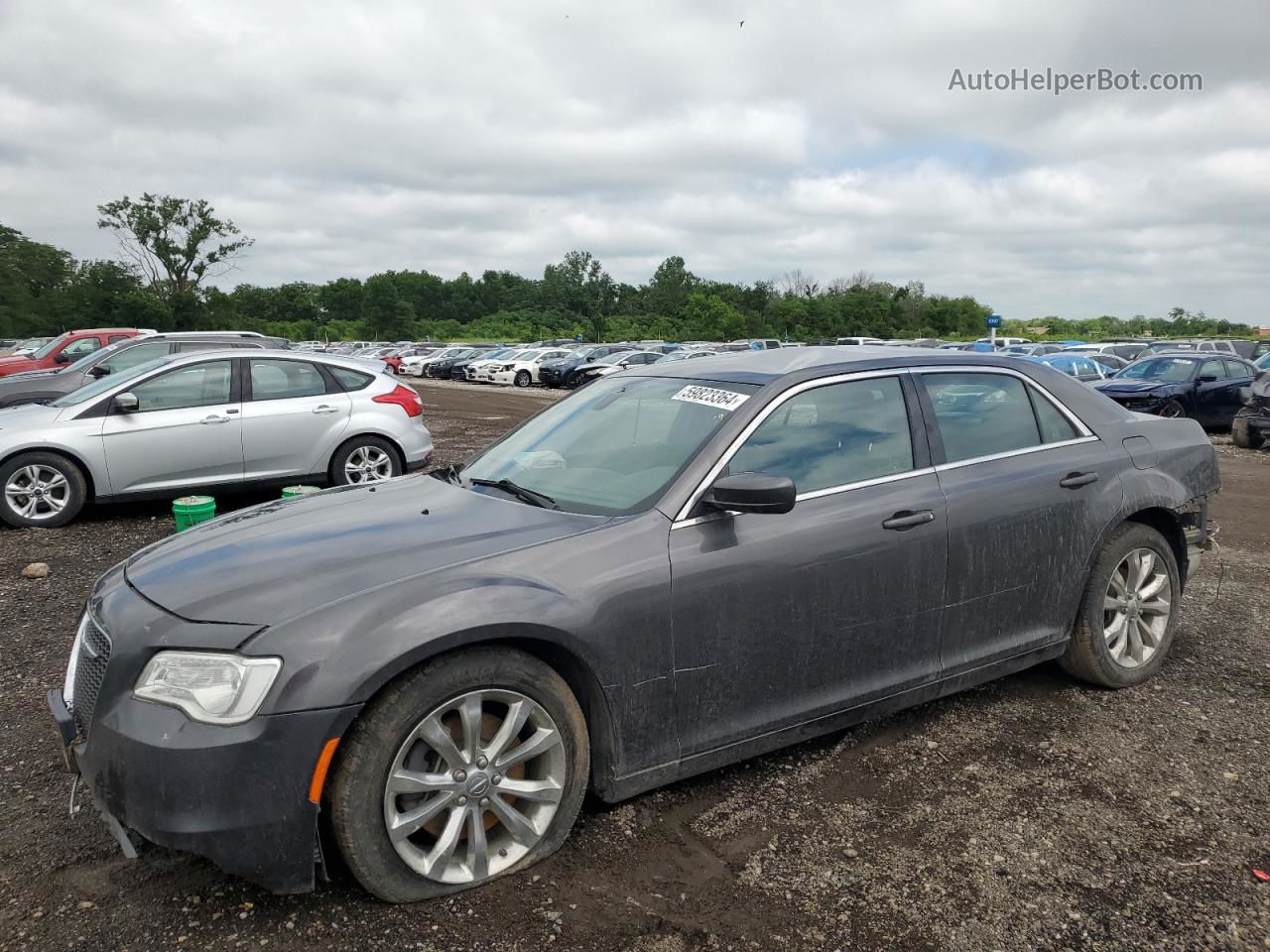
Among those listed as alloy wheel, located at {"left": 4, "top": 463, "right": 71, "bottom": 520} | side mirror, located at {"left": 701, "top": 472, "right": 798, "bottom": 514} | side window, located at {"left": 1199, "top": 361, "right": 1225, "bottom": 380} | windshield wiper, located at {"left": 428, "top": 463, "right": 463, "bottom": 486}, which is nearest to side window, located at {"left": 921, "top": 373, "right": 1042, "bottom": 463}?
side mirror, located at {"left": 701, "top": 472, "right": 798, "bottom": 514}

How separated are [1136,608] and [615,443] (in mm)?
2648

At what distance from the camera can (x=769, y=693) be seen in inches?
128

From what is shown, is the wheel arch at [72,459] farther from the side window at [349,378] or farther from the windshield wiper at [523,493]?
the windshield wiper at [523,493]

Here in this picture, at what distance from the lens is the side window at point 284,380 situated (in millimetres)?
8977

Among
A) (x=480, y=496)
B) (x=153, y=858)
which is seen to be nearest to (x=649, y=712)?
(x=480, y=496)

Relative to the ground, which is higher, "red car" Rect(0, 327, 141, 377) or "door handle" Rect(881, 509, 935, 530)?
"red car" Rect(0, 327, 141, 377)

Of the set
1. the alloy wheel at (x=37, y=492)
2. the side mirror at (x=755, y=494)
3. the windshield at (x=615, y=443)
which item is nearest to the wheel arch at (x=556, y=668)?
the windshield at (x=615, y=443)

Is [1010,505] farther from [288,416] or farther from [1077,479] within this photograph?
[288,416]

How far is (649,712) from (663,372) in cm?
Result: 167

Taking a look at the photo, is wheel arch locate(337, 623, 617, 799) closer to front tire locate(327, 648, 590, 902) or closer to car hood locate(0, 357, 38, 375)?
front tire locate(327, 648, 590, 902)

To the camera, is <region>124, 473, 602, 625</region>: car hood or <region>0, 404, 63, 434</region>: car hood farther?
<region>0, 404, 63, 434</region>: car hood

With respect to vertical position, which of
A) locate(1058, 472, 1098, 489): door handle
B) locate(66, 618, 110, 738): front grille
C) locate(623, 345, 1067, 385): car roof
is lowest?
locate(66, 618, 110, 738): front grille

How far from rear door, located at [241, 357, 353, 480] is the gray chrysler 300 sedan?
17.4ft

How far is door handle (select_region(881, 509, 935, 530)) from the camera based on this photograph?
3475 mm
